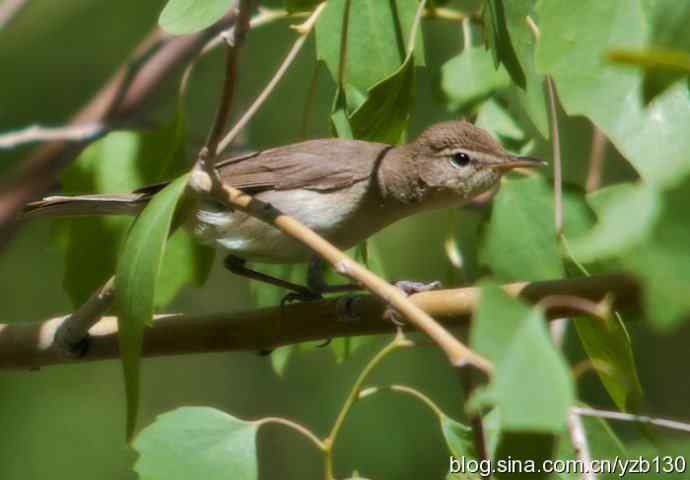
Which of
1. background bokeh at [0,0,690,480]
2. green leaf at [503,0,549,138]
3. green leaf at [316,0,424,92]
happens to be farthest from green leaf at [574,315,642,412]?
background bokeh at [0,0,690,480]

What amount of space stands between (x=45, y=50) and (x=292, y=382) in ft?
8.25

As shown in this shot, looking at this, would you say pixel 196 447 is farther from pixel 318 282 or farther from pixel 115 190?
pixel 115 190

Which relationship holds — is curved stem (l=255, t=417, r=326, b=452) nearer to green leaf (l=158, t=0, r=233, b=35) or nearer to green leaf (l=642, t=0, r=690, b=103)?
green leaf (l=158, t=0, r=233, b=35)

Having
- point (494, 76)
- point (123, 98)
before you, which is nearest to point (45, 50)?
point (123, 98)

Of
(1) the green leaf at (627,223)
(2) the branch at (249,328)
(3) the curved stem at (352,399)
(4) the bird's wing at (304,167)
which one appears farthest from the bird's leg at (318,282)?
(1) the green leaf at (627,223)

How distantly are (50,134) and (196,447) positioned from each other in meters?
1.98

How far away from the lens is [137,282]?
2064 mm

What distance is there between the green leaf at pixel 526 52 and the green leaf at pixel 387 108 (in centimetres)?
26

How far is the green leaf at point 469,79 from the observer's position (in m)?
3.27

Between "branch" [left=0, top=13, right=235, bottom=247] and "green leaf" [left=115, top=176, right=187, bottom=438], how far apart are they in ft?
7.96

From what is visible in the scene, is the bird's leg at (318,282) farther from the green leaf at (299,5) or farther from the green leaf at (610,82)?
the green leaf at (610,82)

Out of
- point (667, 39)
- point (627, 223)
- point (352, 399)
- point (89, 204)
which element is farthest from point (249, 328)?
point (627, 223)

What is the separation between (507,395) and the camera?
1207 mm

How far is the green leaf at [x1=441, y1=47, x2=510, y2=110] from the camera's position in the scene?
3266mm
